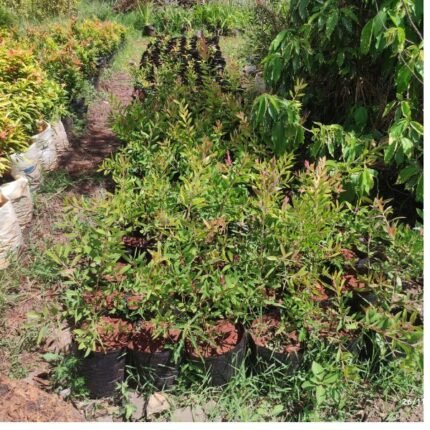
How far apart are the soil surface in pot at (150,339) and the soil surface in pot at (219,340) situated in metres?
0.09

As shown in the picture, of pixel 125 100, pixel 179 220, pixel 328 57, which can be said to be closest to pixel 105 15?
pixel 125 100

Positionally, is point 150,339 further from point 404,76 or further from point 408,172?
point 404,76

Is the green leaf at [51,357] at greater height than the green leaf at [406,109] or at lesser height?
lesser

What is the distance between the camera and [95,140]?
535 cm

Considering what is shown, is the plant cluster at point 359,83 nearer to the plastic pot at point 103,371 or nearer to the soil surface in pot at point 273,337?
the soil surface in pot at point 273,337

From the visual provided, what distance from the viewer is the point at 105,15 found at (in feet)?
37.7

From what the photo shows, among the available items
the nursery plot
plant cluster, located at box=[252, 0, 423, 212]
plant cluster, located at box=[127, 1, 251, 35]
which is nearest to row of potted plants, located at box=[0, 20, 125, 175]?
the nursery plot

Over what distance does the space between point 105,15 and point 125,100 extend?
5.89 meters

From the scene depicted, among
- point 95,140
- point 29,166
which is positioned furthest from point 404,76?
point 95,140

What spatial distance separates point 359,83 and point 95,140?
290cm

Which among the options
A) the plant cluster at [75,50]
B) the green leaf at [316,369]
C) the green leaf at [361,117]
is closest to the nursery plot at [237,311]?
the green leaf at [316,369]

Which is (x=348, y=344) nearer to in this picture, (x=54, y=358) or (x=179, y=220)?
(x=179, y=220)

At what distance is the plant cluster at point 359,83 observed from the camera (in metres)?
2.79

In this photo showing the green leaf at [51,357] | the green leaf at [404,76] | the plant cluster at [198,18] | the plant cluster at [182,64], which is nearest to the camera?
the green leaf at [51,357]
